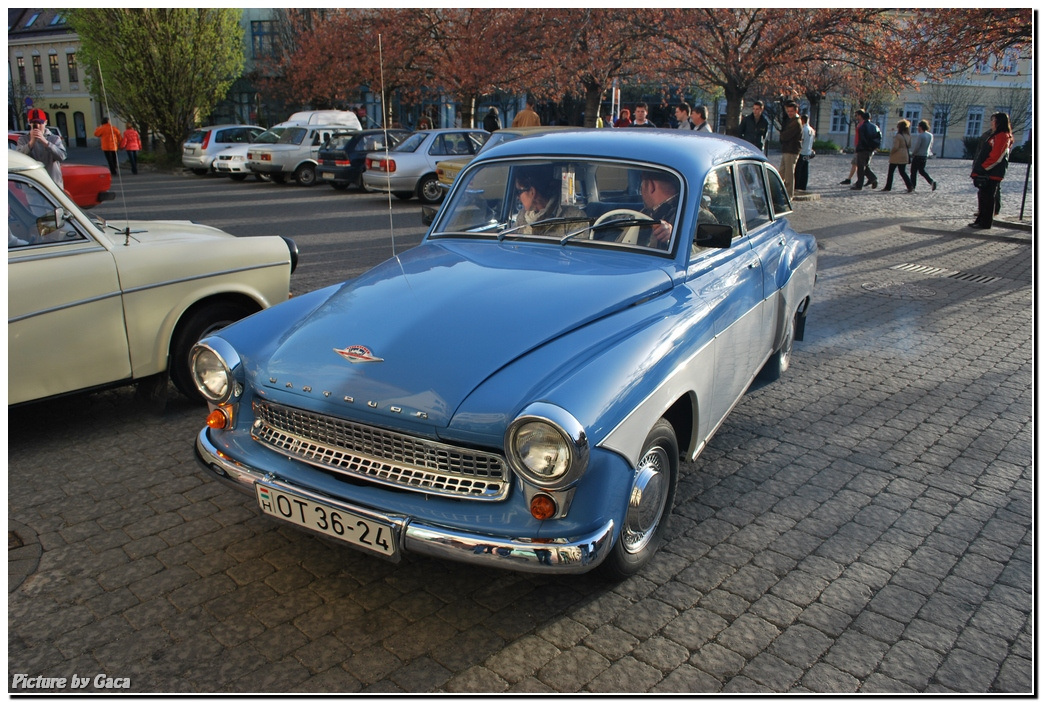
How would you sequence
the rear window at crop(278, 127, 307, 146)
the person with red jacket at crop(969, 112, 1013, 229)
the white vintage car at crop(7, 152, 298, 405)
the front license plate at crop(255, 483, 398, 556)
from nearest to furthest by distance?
1. the front license plate at crop(255, 483, 398, 556)
2. the white vintage car at crop(7, 152, 298, 405)
3. the person with red jacket at crop(969, 112, 1013, 229)
4. the rear window at crop(278, 127, 307, 146)

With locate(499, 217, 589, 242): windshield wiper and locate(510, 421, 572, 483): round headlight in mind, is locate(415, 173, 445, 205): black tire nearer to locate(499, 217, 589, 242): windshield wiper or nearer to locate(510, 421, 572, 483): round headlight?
locate(499, 217, 589, 242): windshield wiper

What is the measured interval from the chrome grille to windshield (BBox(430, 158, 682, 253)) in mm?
1686

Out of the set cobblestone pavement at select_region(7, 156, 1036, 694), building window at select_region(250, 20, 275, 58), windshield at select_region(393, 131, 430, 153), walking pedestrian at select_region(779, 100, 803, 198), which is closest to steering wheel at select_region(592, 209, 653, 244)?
cobblestone pavement at select_region(7, 156, 1036, 694)

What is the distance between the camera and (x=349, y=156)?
1977 centimetres

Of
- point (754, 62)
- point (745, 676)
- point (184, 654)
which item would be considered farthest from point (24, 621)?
point (754, 62)

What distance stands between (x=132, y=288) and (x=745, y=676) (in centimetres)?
417

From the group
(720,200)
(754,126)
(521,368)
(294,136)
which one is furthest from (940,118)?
(521,368)

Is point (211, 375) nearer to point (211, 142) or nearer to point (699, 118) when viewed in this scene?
point (699, 118)

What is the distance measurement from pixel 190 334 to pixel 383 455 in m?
2.85

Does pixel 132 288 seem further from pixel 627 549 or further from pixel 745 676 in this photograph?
pixel 745 676

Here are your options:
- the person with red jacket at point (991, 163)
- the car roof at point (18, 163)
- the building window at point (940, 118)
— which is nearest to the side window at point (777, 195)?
the car roof at point (18, 163)

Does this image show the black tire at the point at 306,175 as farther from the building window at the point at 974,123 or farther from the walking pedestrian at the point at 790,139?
the building window at the point at 974,123

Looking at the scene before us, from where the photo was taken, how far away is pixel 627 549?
3.44 metres

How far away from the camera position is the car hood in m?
3.18
